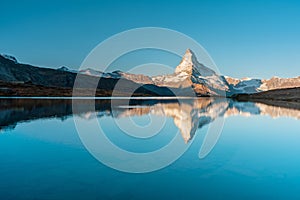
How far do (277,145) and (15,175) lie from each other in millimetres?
17289

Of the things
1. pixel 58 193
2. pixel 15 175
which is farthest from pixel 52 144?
pixel 58 193

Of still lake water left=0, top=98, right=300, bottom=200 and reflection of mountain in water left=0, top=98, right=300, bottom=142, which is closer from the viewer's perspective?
still lake water left=0, top=98, right=300, bottom=200

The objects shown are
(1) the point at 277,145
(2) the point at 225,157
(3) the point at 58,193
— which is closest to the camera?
(3) the point at 58,193

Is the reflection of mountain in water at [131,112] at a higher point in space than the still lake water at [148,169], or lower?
higher

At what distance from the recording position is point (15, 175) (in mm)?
11461

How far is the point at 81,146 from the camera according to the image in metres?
18.3

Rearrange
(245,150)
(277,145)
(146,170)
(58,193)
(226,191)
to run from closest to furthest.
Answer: (58,193)
(226,191)
(146,170)
(245,150)
(277,145)

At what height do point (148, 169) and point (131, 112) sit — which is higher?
point (131, 112)

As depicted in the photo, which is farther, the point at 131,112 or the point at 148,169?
the point at 131,112

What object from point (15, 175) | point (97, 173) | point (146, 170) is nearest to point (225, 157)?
point (146, 170)

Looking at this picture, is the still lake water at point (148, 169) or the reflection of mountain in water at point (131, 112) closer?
the still lake water at point (148, 169)

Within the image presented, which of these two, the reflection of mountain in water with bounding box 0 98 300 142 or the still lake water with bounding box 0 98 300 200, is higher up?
the reflection of mountain in water with bounding box 0 98 300 142

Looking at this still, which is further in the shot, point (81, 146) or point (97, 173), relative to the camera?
point (81, 146)

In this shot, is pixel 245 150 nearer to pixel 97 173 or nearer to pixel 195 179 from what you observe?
pixel 195 179
